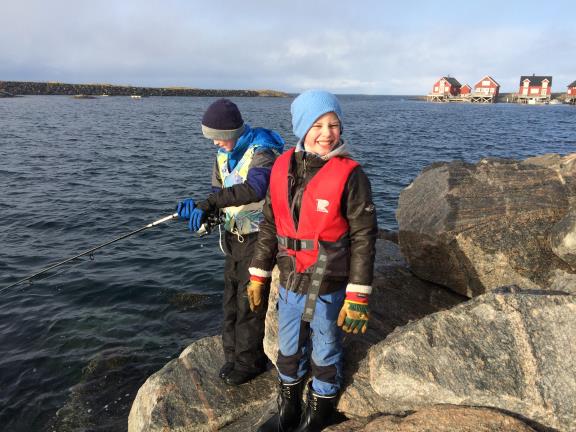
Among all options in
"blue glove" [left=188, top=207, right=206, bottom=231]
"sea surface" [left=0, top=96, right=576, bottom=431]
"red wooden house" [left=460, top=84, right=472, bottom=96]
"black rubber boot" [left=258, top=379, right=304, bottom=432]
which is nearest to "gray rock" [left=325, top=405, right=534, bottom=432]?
"black rubber boot" [left=258, top=379, right=304, bottom=432]

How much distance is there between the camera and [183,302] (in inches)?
338

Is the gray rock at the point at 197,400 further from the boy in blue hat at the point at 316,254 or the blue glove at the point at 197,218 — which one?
the blue glove at the point at 197,218

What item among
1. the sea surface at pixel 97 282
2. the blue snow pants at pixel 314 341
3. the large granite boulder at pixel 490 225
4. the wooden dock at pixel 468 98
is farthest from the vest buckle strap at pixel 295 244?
the wooden dock at pixel 468 98

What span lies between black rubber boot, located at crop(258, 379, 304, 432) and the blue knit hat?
7.24ft

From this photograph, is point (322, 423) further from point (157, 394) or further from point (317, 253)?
point (157, 394)

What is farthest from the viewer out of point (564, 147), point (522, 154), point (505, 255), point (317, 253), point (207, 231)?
point (564, 147)

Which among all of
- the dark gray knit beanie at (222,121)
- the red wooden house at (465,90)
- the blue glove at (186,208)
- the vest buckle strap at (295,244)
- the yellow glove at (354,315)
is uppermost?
the red wooden house at (465,90)

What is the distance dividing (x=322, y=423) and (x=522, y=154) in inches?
1014

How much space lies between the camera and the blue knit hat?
3.14m

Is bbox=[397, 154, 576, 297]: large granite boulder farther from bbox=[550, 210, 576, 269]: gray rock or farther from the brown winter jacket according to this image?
the brown winter jacket

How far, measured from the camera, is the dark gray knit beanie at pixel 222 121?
13.3 feet

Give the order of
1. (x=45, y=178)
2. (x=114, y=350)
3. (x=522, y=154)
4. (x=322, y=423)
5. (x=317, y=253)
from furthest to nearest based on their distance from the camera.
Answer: (x=522, y=154) → (x=45, y=178) → (x=114, y=350) → (x=322, y=423) → (x=317, y=253)

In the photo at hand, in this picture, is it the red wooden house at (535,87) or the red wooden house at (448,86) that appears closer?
the red wooden house at (535,87)

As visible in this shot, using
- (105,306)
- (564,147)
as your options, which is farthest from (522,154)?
(105,306)
